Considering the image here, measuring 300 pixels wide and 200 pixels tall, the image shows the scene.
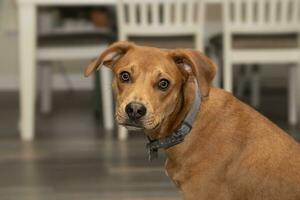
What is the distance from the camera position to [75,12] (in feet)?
16.9

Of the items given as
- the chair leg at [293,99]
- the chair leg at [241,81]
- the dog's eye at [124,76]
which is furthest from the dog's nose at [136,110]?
the chair leg at [241,81]

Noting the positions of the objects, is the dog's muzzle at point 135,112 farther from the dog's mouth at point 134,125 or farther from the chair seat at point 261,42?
the chair seat at point 261,42

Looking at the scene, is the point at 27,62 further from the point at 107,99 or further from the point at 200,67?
the point at 200,67

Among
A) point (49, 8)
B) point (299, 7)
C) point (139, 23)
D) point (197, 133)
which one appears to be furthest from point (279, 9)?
point (197, 133)

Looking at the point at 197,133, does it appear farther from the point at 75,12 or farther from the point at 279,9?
the point at 75,12

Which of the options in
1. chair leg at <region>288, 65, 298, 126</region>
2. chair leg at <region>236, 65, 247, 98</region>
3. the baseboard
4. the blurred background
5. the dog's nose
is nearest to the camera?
the dog's nose

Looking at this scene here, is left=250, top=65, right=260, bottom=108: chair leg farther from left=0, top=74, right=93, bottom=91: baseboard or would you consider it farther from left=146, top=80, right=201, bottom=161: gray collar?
left=146, top=80, right=201, bottom=161: gray collar

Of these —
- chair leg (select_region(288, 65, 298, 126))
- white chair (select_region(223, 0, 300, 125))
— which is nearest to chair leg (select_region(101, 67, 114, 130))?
white chair (select_region(223, 0, 300, 125))

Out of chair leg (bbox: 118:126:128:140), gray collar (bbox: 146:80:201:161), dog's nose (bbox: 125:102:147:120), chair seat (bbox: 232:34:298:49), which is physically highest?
chair seat (bbox: 232:34:298:49)

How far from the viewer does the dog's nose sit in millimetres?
2092

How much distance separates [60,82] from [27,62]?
2108mm

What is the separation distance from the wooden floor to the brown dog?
889 millimetres

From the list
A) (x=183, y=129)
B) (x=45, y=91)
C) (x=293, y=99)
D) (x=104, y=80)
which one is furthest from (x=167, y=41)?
(x=183, y=129)

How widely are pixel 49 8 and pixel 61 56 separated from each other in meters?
0.88
